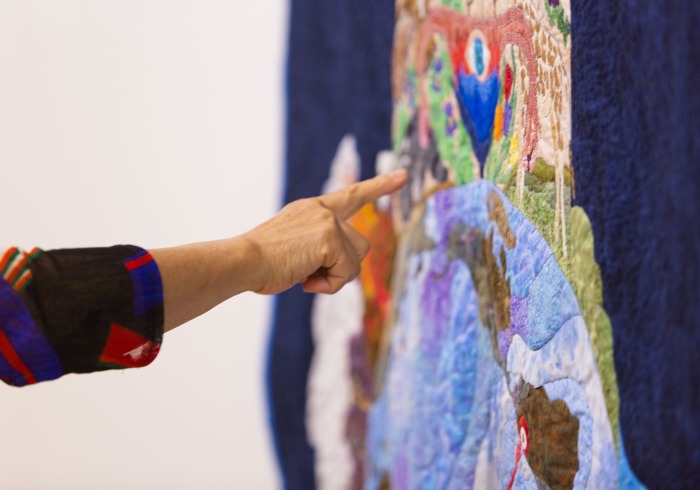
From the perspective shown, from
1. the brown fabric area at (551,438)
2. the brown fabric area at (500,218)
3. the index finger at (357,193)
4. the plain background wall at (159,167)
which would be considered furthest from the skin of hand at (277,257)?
the plain background wall at (159,167)

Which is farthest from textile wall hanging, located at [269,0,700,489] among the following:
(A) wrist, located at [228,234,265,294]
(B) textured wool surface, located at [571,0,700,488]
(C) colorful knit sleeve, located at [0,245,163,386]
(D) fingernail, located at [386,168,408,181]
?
(C) colorful knit sleeve, located at [0,245,163,386]

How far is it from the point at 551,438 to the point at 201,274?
41cm

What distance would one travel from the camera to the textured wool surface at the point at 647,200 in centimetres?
80

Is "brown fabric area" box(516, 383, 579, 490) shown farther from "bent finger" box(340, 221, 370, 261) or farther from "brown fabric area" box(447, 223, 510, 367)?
"bent finger" box(340, 221, 370, 261)

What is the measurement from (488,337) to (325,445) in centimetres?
67

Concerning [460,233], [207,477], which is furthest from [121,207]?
[460,233]

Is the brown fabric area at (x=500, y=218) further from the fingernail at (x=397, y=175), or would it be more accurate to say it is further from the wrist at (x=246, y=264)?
the wrist at (x=246, y=264)

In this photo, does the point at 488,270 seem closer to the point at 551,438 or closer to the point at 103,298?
the point at 551,438

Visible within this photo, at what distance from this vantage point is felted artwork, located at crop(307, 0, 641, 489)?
88cm

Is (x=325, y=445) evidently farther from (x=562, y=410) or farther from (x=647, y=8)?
(x=647, y=8)

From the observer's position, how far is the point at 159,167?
5.65 ft

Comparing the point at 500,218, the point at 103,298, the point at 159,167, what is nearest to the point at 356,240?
the point at 500,218

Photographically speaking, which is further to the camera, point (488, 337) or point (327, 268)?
point (488, 337)

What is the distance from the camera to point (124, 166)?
68.0 inches
